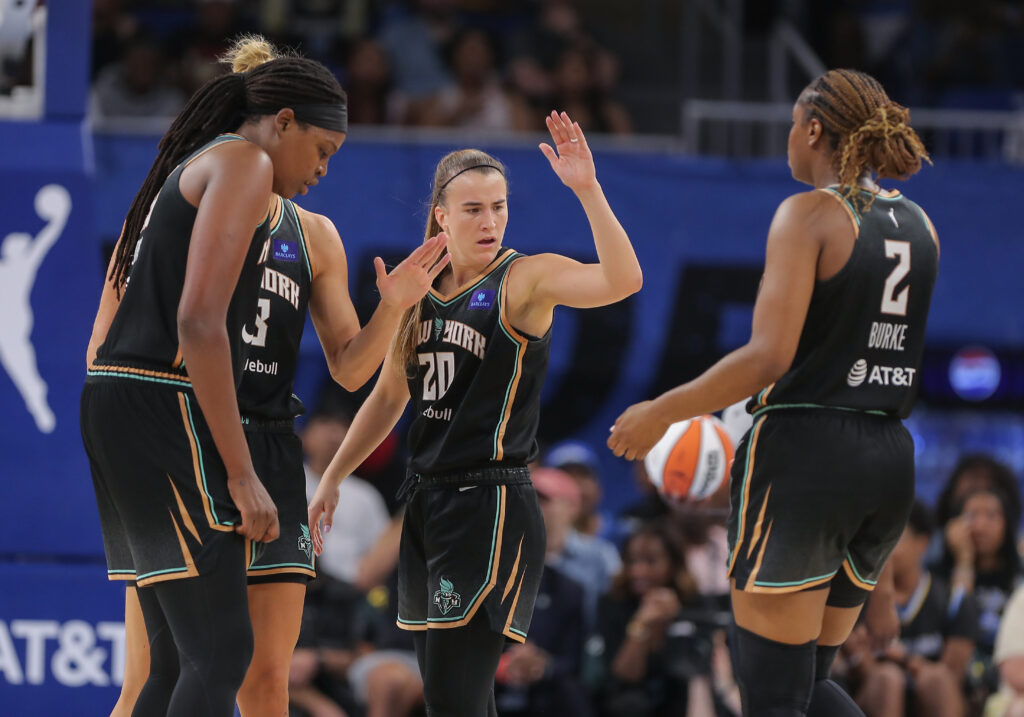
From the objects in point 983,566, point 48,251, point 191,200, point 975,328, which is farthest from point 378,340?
point 975,328

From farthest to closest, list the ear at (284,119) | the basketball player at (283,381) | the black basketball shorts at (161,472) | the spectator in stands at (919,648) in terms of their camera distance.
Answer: the spectator in stands at (919,648) → the basketball player at (283,381) → the ear at (284,119) → the black basketball shorts at (161,472)

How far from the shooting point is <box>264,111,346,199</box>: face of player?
347cm

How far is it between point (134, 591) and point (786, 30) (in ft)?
29.2

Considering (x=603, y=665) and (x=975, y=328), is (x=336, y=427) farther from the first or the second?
(x=975, y=328)

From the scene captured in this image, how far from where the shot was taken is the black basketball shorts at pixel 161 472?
3.28 metres

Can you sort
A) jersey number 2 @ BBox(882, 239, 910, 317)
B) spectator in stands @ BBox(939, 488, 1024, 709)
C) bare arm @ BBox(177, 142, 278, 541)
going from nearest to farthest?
bare arm @ BBox(177, 142, 278, 541)
jersey number 2 @ BBox(882, 239, 910, 317)
spectator in stands @ BBox(939, 488, 1024, 709)

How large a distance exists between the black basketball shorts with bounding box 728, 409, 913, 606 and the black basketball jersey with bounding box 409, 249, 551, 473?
702mm

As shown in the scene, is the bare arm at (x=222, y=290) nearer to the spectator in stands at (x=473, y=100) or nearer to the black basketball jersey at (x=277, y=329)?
the black basketball jersey at (x=277, y=329)

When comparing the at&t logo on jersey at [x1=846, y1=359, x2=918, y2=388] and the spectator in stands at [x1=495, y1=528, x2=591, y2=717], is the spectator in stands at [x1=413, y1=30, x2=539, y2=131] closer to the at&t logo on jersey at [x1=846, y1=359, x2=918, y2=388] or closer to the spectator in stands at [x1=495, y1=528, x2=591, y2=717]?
the spectator in stands at [x1=495, y1=528, x2=591, y2=717]

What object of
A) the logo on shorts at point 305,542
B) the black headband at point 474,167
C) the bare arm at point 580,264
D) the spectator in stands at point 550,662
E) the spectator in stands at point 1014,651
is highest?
the black headband at point 474,167

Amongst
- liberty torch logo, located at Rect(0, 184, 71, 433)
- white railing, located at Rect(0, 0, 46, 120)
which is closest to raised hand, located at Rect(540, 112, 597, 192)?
liberty torch logo, located at Rect(0, 184, 71, 433)

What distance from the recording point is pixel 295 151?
3.47m

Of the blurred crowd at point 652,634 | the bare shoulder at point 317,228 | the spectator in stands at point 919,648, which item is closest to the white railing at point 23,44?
the bare shoulder at point 317,228

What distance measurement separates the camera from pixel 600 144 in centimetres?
924
